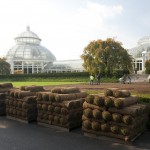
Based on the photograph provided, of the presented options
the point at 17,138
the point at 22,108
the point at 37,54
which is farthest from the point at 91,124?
the point at 37,54

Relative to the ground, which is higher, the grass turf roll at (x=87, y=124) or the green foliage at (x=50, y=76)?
the green foliage at (x=50, y=76)

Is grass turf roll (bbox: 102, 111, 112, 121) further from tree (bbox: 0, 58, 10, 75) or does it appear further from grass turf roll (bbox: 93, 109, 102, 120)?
tree (bbox: 0, 58, 10, 75)

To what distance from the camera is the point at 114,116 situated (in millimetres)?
7867

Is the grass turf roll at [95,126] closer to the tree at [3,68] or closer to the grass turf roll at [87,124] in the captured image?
the grass turf roll at [87,124]

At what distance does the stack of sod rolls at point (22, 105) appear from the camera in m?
10.9

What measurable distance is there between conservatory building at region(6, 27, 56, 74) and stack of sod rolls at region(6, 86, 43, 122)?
66.0m

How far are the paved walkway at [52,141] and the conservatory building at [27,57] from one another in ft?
225

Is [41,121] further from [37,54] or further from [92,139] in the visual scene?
[37,54]

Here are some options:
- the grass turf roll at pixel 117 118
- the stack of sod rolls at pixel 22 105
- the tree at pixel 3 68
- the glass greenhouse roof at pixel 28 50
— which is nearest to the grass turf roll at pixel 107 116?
the grass turf roll at pixel 117 118

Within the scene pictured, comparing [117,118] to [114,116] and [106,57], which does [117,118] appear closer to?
[114,116]

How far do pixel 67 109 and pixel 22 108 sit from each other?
287 cm

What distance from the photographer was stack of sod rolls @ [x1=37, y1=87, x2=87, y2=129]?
9.26 metres

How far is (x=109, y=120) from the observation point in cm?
805

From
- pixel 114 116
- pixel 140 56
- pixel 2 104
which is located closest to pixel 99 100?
pixel 114 116
